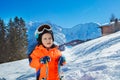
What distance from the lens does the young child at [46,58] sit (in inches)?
227

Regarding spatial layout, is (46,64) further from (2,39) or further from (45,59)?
(2,39)

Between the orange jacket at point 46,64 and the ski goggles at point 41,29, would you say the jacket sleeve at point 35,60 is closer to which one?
A: the orange jacket at point 46,64

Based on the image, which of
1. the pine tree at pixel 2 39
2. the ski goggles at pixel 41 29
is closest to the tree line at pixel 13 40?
the pine tree at pixel 2 39

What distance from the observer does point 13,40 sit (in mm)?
51438

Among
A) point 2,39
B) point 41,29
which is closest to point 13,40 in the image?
point 2,39

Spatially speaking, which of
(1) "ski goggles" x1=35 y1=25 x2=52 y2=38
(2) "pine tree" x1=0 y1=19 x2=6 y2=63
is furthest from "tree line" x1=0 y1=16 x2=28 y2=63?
(1) "ski goggles" x1=35 y1=25 x2=52 y2=38

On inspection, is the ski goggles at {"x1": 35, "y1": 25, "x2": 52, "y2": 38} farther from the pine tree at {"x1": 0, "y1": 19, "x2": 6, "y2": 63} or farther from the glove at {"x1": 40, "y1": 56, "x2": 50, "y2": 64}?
the pine tree at {"x1": 0, "y1": 19, "x2": 6, "y2": 63}

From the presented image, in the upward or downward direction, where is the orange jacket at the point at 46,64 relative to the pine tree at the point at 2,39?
downward

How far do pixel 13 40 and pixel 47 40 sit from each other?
4611 centimetres

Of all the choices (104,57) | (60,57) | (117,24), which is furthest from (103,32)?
(60,57)

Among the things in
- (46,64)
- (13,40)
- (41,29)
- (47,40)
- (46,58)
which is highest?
(13,40)

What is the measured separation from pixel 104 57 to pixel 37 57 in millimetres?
4981

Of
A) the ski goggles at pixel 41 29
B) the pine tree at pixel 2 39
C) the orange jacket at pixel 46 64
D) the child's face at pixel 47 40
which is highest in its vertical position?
the pine tree at pixel 2 39

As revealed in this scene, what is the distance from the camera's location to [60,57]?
590cm
